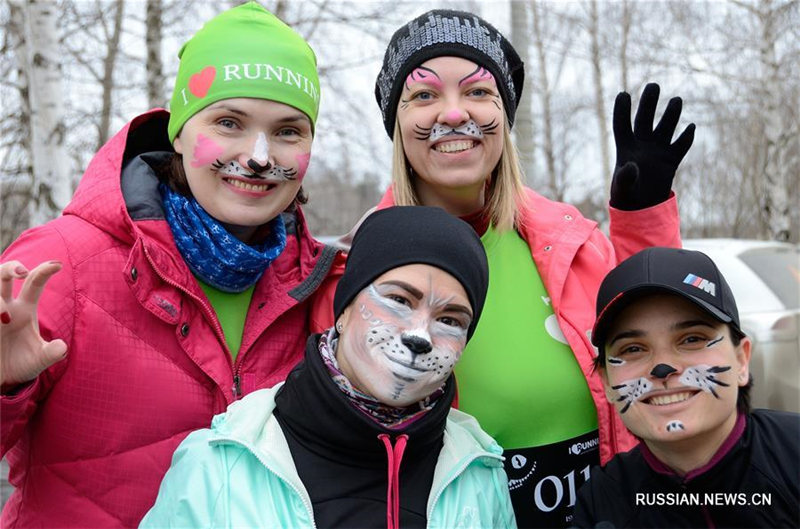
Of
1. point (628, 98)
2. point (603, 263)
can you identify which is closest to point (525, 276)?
point (603, 263)

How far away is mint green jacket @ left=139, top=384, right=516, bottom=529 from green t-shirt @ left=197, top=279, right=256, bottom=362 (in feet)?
1.11

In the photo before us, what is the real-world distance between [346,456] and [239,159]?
1.05 m

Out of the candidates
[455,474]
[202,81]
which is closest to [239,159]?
[202,81]

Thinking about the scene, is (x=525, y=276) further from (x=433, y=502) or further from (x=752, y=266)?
(x=752, y=266)

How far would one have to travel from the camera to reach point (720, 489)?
2.14m

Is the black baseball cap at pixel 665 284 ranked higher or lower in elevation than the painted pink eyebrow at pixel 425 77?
lower

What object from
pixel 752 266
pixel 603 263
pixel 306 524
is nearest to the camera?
pixel 306 524

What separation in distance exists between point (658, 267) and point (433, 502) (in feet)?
3.16

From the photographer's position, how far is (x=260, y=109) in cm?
256

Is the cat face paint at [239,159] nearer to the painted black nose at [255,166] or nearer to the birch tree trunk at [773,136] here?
the painted black nose at [255,166]

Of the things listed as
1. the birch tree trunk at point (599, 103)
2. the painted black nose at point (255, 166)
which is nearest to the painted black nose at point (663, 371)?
the painted black nose at point (255, 166)

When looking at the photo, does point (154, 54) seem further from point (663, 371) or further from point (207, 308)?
point (663, 371)

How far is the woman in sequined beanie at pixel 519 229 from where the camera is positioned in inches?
96.8

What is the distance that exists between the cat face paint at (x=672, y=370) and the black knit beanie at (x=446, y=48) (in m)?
1.01
